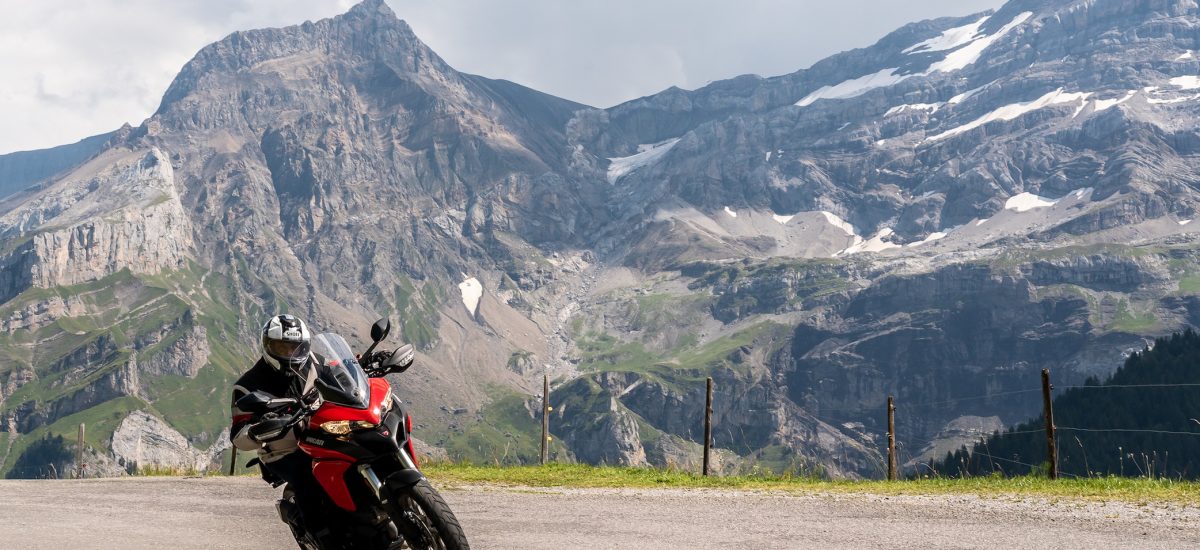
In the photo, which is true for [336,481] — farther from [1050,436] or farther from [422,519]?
[1050,436]

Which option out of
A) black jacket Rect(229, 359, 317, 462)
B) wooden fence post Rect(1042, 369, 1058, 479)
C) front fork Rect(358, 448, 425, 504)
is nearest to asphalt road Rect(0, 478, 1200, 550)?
wooden fence post Rect(1042, 369, 1058, 479)

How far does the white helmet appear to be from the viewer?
9.82 m

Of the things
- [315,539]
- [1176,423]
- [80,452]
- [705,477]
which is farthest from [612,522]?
[1176,423]

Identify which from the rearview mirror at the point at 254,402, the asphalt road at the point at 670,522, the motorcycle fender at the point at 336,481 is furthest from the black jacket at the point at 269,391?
the asphalt road at the point at 670,522

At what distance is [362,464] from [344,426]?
394mm

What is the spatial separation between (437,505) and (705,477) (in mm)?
15022

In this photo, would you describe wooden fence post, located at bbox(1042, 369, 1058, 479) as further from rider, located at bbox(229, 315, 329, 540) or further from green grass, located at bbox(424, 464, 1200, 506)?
rider, located at bbox(229, 315, 329, 540)

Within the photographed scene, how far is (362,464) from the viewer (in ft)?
30.2

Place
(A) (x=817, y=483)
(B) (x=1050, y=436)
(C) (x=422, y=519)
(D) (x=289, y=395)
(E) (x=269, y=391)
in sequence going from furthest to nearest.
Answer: (A) (x=817, y=483)
(B) (x=1050, y=436)
(E) (x=269, y=391)
(D) (x=289, y=395)
(C) (x=422, y=519)

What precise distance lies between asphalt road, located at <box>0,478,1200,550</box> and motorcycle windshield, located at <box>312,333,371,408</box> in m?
4.63

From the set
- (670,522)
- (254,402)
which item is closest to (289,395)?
(254,402)

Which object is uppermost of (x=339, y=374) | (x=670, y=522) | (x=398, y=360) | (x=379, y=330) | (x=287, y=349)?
(x=379, y=330)

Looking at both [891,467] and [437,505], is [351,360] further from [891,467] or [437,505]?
[891,467]

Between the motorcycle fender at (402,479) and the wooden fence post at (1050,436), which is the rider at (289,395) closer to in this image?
the motorcycle fender at (402,479)
